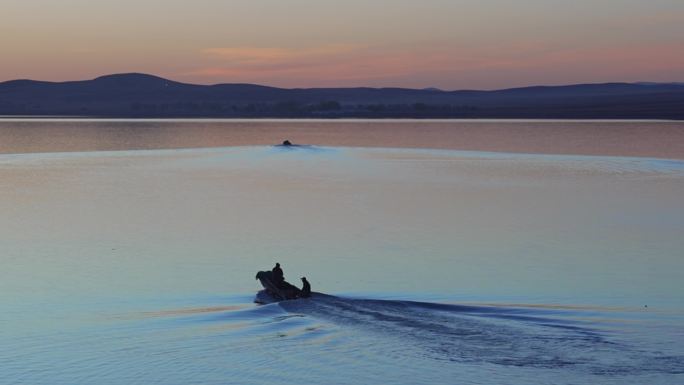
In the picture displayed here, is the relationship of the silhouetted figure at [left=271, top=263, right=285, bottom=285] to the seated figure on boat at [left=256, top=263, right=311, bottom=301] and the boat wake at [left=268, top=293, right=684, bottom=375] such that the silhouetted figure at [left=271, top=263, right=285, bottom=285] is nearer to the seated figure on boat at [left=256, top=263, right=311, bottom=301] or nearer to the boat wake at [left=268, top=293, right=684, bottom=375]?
the seated figure on boat at [left=256, top=263, right=311, bottom=301]

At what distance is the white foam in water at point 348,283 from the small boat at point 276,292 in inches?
8.1

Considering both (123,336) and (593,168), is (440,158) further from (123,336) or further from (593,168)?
(123,336)

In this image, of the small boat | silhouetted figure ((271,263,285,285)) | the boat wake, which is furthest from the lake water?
silhouetted figure ((271,263,285,285))

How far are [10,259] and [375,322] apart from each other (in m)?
8.01

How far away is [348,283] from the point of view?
609 inches

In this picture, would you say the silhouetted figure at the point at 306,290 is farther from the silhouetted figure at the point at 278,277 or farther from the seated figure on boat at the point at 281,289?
the silhouetted figure at the point at 278,277

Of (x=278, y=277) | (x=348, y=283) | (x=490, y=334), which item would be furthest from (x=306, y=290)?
(x=490, y=334)

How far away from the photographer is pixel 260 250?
1889 cm

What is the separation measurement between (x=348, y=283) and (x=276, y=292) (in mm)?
1600

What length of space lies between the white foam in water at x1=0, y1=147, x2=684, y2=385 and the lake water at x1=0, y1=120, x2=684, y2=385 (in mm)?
43

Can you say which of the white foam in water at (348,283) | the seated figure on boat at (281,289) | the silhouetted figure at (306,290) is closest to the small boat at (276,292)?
the seated figure on boat at (281,289)

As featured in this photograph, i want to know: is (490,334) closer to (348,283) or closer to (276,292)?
(276,292)

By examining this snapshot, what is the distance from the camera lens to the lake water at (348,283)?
436 inches

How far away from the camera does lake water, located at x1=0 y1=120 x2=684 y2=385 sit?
11.1m
